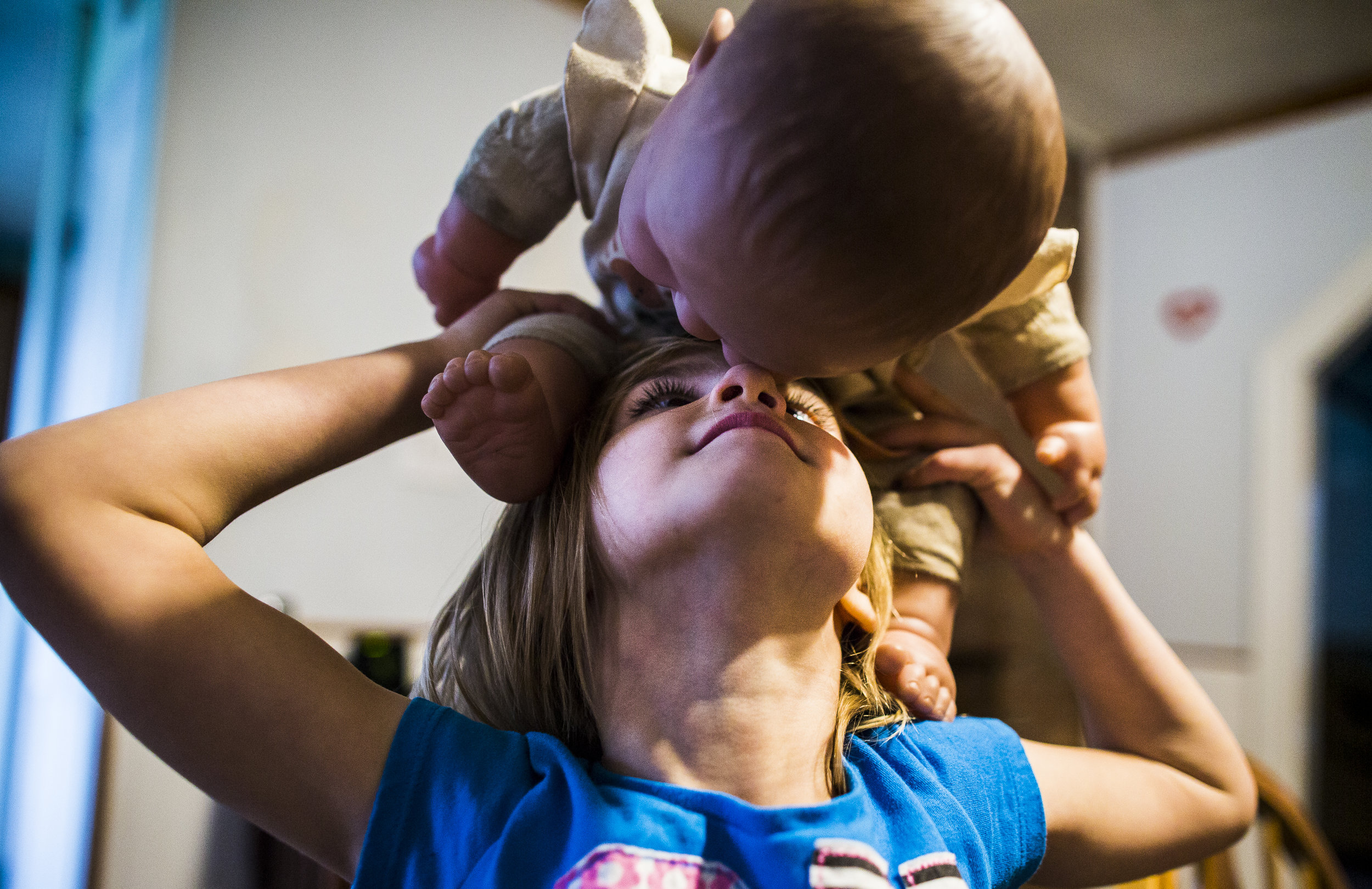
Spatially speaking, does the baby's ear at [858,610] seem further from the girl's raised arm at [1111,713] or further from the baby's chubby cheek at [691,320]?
the baby's chubby cheek at [691,320]

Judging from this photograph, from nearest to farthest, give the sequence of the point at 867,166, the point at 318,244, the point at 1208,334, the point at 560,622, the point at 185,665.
→ the point at 867,166
the point at 185,665
the point at 560,622
the point at 318,244
the point at 1208,334

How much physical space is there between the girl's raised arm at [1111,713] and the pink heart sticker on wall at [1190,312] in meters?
2.49

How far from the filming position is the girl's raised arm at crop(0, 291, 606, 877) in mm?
368

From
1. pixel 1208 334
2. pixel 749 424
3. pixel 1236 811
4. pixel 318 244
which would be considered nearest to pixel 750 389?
pixel 749 424

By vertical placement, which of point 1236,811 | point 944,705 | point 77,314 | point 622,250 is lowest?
point 1236,811

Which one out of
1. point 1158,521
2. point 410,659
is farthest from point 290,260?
point 1158,521

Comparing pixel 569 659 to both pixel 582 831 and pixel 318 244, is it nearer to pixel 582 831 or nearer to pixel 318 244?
pixel 582 831

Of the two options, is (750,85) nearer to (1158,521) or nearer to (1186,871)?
(1186,871)

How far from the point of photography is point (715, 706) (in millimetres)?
421

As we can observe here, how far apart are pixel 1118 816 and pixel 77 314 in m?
1.51

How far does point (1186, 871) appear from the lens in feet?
6.68

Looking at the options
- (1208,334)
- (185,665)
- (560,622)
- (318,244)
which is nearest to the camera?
(185,665)

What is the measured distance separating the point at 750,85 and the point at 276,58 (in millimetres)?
1464

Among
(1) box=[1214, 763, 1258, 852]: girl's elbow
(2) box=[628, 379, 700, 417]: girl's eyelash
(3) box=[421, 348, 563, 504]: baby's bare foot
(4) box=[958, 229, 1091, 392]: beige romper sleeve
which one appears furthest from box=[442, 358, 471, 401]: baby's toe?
(1) box=[1214, 763, 1258, 852]: girl's elbow
